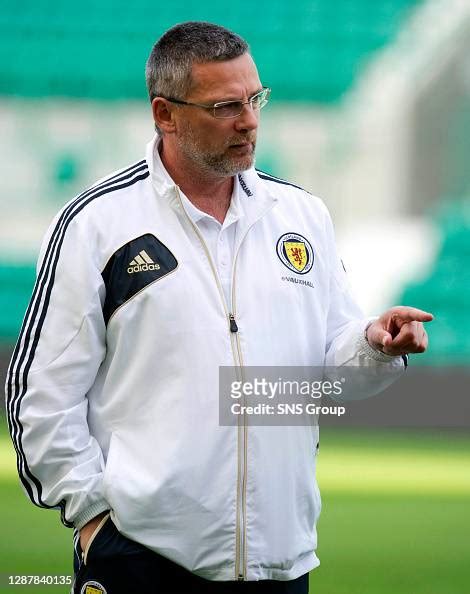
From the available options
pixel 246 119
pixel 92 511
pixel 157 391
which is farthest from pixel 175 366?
pixel 246 119

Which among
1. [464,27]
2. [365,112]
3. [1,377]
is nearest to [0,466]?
[1,377]

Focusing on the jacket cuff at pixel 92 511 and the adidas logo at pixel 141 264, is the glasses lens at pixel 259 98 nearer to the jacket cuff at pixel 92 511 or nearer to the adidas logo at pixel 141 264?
the adidas logo at pixel 141 264

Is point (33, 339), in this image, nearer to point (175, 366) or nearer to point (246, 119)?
point (175, 366)

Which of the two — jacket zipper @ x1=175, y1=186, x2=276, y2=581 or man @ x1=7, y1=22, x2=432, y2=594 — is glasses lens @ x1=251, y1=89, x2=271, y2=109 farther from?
jacket zipper @ x1=175, y1=186, x2=276, y2=581

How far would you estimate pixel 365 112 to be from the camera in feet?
33.4

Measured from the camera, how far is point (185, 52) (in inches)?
106

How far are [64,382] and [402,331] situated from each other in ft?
2.30

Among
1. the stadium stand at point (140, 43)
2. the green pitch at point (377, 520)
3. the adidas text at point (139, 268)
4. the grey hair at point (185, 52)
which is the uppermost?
the stadium stand at point (140, 43)

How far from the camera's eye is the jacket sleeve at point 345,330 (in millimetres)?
2652

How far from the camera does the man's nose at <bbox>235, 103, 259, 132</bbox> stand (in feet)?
8.63

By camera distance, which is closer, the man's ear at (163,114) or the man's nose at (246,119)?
the man's nose at (246,119)

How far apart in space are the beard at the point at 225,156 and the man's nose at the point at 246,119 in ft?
0.06

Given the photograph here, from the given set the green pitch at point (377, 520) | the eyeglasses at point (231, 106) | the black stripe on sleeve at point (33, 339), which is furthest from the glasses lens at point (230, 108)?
the green pitch at point (377, 520)

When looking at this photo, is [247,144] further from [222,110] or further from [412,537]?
[412,537]
